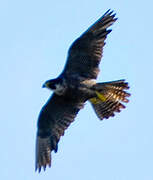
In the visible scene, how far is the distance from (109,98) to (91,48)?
1.21m

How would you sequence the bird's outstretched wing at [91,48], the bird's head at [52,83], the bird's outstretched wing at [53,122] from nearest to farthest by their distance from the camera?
1. the bird's outstretched wing at [91,48]
2. the bird's head at [52,83]
3. the bird's outstretched wing at [53,122]

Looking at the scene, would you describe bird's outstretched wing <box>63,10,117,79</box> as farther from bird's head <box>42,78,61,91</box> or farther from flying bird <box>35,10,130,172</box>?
bird's head <box>42,78,61,91</box>

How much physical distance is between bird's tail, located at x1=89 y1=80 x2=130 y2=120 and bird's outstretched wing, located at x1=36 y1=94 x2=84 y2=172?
46 cm

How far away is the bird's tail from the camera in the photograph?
1293 centimetres

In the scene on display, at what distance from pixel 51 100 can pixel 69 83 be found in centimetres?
71

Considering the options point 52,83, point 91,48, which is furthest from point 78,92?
point 91,48

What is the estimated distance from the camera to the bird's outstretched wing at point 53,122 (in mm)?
13172

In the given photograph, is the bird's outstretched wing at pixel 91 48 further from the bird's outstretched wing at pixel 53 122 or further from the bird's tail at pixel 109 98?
the bird's outstretched wing at pixel 53 122

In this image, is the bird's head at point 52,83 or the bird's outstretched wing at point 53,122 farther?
the bird's outstretched wing at point 53,122

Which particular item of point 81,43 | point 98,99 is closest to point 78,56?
point 81,43

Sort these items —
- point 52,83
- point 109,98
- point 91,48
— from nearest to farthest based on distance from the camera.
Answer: point 91,48
point 52,83
point 109,98

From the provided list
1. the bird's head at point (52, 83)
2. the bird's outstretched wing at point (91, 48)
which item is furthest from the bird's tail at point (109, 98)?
the bird's head at point (52, 83)

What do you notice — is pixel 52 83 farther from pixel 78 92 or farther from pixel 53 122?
pixel 53 122

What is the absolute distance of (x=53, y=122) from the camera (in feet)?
44.0
